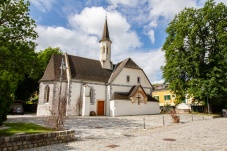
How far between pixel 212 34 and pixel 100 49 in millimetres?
20012

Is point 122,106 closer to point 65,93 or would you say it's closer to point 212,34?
point 65,93

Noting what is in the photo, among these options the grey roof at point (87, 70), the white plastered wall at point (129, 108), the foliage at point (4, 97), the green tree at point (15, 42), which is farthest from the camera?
the grey roof at point (87, 70)

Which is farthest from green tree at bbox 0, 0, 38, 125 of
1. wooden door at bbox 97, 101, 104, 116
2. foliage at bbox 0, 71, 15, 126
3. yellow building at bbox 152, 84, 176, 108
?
yellow building at bbox 152, 84, 176, 108

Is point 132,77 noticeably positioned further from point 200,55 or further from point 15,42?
point 15,42

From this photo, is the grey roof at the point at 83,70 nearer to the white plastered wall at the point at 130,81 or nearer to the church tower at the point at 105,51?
the white plastered wall at the point at 130,81

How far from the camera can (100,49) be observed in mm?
37000

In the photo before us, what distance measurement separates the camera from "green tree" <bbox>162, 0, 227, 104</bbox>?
28859mm

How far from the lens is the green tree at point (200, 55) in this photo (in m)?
28.9

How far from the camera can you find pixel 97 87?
31500 millimetres

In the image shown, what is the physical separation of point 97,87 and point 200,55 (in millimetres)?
18495

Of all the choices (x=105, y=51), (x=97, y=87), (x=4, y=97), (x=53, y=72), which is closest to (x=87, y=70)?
(x=97, y=87)

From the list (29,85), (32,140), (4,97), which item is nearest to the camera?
(32,140)

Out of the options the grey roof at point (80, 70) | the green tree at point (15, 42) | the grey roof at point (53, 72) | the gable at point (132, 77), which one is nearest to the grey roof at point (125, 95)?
the gable at point (132, 77)

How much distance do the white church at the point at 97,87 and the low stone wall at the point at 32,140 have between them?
17256mm
